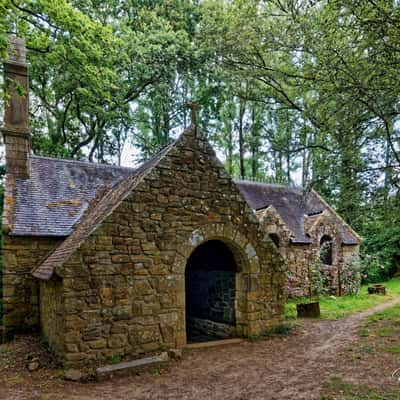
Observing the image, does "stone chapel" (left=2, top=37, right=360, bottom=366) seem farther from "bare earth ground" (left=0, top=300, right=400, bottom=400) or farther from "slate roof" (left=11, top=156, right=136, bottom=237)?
"bare earth ground" (left=0, top=300, right=400, bottom=400)

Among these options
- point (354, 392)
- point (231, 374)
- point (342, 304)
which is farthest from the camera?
point (342, 304)

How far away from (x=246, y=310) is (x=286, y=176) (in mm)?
24839

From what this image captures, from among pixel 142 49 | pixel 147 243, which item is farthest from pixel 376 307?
pixel 142 49

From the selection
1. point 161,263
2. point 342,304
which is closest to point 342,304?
point 342,304

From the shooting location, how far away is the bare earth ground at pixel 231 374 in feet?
16.5

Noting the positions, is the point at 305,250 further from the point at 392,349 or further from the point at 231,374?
the point at 231,374

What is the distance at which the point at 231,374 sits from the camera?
19.1ft

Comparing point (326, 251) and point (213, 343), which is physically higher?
point (326, 251)

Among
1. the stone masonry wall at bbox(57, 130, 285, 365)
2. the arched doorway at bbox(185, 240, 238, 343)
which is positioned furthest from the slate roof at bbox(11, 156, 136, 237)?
the arched doorway at bbox(185, 240, 238, 343)

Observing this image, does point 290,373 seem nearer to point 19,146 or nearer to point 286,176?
point 19,146

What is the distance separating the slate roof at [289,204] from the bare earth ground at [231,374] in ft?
30.2

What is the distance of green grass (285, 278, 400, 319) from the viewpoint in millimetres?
11073

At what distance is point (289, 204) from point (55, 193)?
39.6 feet

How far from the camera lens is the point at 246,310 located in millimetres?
7914
